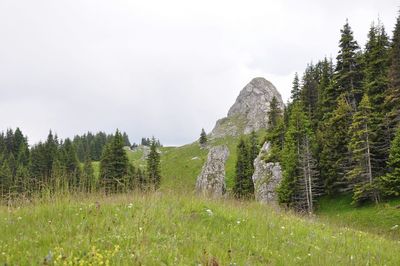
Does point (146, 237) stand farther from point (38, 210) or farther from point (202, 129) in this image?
point (202, 129)

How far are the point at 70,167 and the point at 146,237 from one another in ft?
214

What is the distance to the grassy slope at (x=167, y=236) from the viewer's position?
5969mm

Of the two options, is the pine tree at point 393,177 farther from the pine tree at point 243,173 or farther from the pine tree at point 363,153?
the pine tree at point 243,173

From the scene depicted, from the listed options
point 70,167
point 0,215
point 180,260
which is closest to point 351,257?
point 180,260

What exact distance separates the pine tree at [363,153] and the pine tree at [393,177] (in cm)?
101

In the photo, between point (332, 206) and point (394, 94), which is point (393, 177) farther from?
point (394, 94)

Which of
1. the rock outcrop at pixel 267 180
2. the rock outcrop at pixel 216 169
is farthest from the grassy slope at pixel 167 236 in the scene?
the rock outcrop at pixel 216 169

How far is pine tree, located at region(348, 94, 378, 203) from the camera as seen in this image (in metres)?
35.4

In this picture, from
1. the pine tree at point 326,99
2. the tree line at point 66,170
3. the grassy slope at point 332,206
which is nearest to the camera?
the tree line at point 66,170

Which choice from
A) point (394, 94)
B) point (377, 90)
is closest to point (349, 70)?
point (377, 90)

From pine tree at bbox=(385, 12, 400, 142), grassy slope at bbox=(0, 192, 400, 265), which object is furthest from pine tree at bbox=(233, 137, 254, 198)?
grassy slope at bbox=(0, 192, 400, 265)

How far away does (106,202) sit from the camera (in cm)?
944

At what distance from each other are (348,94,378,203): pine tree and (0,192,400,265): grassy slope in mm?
27319

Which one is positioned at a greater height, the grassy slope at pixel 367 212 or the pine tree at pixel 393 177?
the pine tree at pixel 393 177
